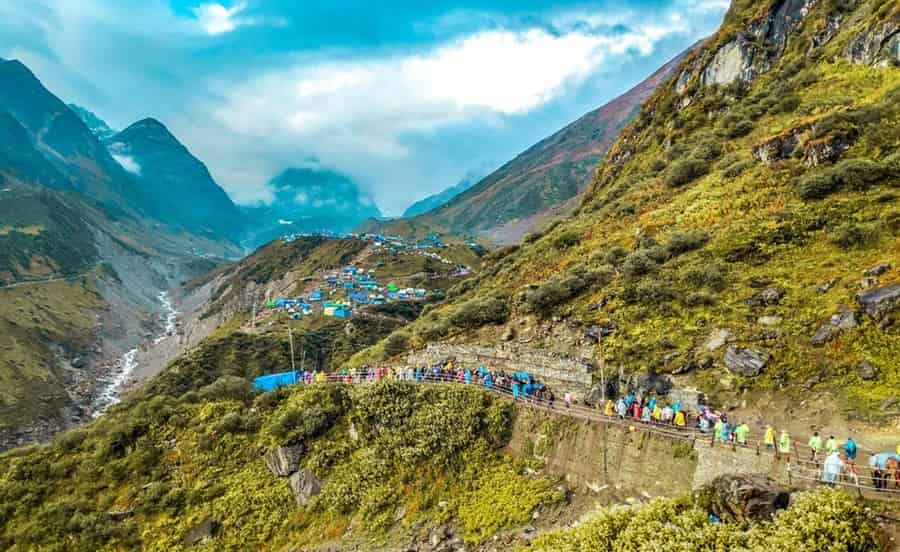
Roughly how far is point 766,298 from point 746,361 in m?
4.75

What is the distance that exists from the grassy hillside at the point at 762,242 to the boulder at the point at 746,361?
258 millimetres

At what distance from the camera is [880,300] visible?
20.9 m

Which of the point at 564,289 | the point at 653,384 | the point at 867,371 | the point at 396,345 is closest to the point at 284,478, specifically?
the point at 653,384

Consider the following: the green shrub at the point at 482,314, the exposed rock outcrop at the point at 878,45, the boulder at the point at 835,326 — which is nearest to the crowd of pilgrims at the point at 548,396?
the boulder at the point at 835,326

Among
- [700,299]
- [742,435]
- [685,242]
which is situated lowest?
[742,435]

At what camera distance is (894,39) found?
44.3m

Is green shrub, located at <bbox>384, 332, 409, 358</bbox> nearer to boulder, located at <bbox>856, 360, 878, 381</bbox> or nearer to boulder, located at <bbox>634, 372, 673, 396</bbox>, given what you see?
boulder, located at <bbox>634, 372, 673, 396</bbox>

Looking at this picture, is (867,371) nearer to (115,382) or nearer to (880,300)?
(880,300)

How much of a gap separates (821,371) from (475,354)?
57.0 ft

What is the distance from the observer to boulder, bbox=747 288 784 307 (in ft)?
81.3

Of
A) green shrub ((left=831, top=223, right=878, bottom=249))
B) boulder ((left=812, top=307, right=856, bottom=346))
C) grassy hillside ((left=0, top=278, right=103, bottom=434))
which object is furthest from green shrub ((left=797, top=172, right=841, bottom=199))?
grassy hillside ((left=0, top=278, right=103, bottom=434))

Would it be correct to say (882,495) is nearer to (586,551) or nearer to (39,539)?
(586,551)

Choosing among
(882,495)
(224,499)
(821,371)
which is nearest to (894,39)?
(821,371)

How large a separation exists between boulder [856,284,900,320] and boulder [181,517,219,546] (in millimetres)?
31444
